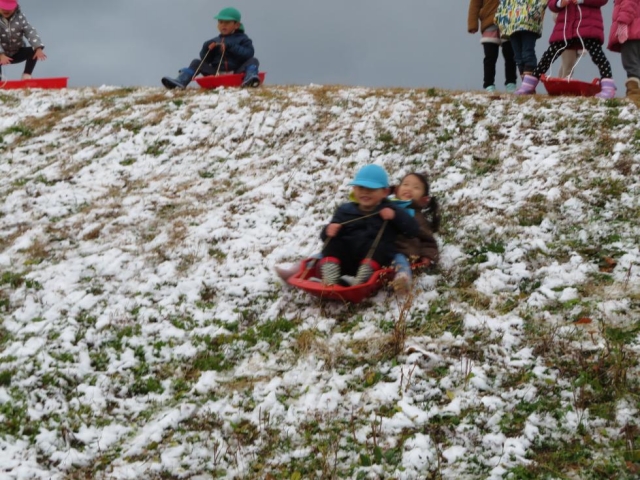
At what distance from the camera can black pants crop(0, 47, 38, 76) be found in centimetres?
1498

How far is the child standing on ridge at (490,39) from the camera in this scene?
1255 centimetres

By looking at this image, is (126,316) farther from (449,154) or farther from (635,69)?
(635,69)

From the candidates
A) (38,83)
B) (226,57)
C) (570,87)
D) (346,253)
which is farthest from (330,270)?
(38,83)

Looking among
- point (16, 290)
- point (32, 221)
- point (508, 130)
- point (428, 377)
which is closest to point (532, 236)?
point (428, 377)

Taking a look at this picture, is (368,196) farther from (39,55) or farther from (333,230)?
(39,55)

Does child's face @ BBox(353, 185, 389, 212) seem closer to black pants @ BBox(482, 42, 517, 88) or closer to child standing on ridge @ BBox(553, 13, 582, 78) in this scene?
child standing on ridge @ BBox(553, 13, 582, 78)

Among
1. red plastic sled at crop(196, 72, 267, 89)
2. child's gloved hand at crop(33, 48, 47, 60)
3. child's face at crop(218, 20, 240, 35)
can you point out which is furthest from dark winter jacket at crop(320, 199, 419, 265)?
child's gloved hand at crop(33, 48, 47, 60)

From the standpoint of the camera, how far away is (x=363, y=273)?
6246mm

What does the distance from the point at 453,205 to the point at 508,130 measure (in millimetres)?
2496

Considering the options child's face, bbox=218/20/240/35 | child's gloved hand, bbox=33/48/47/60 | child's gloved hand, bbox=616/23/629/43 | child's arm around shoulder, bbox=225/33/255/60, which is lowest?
child's gloved hand, bbox=33/48/47/60

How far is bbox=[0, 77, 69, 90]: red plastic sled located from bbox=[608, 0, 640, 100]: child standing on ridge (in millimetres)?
11453

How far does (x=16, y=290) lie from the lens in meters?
6.81

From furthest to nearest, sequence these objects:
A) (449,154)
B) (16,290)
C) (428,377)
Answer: (449,154), (16,290), (428,377)

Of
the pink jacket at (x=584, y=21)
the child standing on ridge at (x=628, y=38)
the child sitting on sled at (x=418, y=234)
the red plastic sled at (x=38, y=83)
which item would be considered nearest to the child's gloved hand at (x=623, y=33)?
the child standing on ridge at (x=628, y=38)
